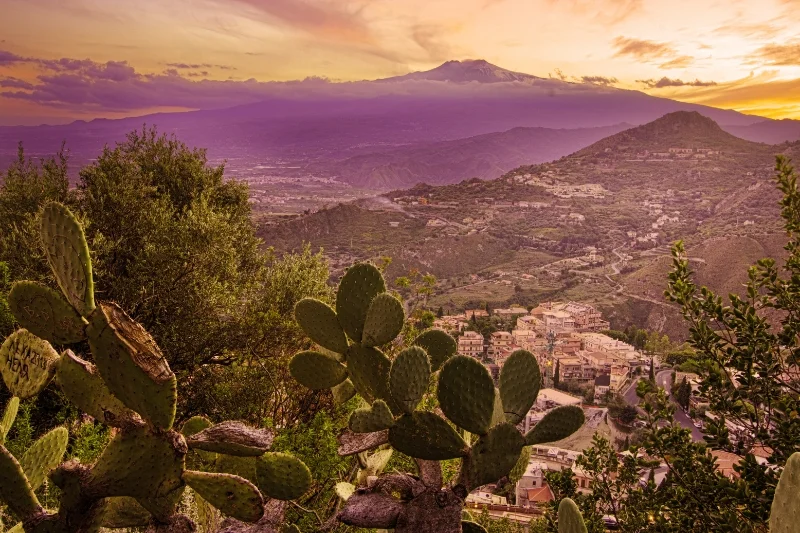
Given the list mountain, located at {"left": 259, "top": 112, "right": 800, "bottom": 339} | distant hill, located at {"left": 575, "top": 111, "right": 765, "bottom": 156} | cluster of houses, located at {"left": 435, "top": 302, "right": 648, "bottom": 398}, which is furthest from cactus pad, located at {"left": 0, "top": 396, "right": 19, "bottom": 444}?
distant hill, located at {"left": 575, "top": 111, "right": 765, "bottom": 156}

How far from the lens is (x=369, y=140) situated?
174250 mm

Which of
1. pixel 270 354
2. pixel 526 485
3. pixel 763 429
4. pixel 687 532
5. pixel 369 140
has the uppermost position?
pixel 369 140

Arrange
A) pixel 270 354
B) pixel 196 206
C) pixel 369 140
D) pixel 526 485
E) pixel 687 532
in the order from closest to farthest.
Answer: pixel 687 532, pixel 270 354, pixel 196 206, pixel 526 485, pixel 369 140

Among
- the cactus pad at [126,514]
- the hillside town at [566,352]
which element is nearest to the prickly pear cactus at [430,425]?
the cactus pad at [126,514]

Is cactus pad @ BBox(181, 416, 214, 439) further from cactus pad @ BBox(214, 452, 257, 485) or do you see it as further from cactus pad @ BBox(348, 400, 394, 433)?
cactus pad @ BBox(348, 400, 394, 433)

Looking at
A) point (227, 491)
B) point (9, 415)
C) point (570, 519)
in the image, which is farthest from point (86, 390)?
point (570, 519)

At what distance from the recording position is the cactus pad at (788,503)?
1058 millimetres

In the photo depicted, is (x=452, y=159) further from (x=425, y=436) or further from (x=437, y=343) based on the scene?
(x=425, y=436)

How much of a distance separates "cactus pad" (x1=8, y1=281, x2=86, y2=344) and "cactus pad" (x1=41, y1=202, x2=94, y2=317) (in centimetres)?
5

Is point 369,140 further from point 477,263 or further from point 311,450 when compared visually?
point 311,450

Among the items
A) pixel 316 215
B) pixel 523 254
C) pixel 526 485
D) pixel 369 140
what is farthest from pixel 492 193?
pixel 369 140

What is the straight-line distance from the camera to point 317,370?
85.4 inches

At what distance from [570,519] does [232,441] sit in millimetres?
1051

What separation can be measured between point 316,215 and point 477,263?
19.7 meters
